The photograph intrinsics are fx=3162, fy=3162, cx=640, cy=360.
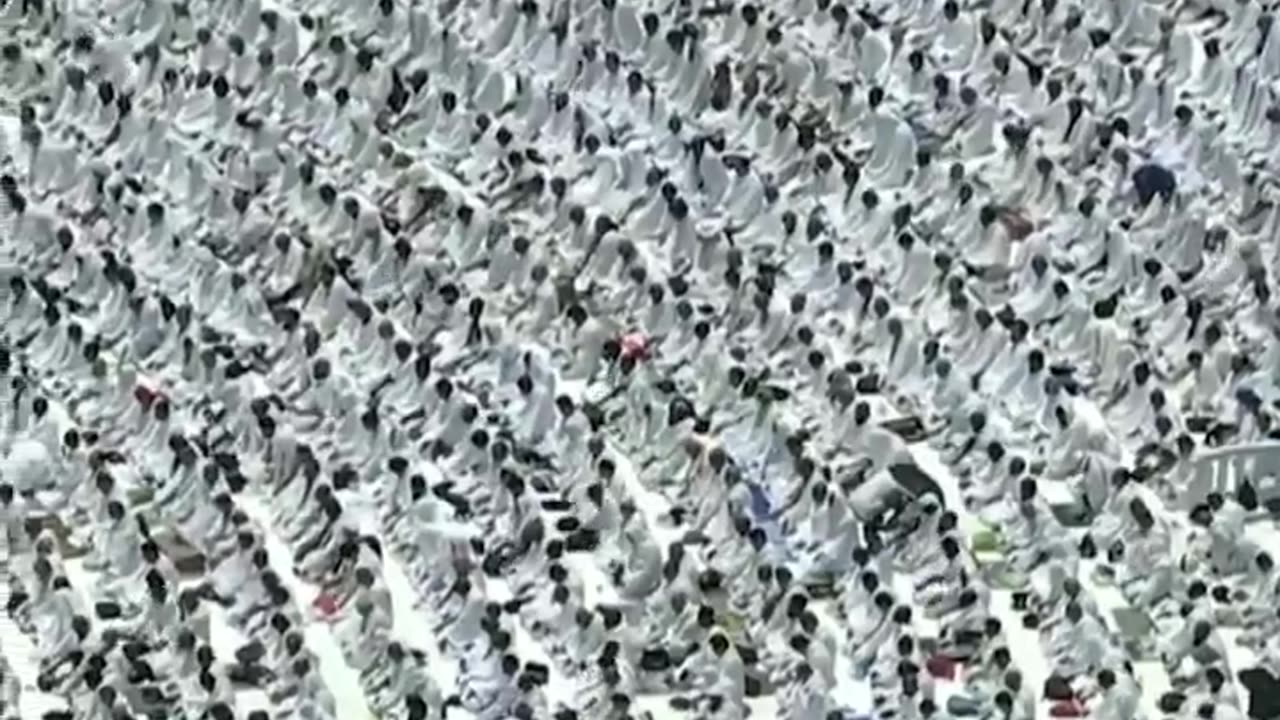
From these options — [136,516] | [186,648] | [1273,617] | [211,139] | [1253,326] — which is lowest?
[1273,617]

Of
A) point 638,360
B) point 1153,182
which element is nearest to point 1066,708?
point 638,360

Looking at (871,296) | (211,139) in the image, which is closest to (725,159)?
(871,296)

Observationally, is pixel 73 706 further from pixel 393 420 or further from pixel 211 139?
pixel 211 139

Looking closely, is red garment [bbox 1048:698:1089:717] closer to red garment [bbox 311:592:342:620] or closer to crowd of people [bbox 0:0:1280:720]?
crowd of people [bbox 0:0:1280:720]

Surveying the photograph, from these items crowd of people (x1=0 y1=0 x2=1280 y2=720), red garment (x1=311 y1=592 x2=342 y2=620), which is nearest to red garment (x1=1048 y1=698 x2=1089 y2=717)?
crowd of people (x1=0 y1=0 x2=1280 y2=720)

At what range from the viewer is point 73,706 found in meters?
7.75

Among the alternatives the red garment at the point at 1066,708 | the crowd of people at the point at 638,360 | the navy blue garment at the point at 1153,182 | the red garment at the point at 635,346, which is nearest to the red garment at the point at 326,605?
the crowd of people at the point at 638,360

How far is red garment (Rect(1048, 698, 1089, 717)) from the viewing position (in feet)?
25.5

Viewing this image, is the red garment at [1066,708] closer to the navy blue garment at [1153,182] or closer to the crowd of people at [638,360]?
the crowd of people at [638,360]

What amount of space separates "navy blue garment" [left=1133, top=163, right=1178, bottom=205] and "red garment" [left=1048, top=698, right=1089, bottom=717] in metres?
2.49

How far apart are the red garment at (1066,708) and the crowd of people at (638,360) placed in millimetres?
16

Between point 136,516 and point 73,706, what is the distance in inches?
28.1

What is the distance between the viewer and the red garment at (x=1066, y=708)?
7.77 m

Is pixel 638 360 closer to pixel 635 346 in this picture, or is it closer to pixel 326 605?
pixel 635 346
